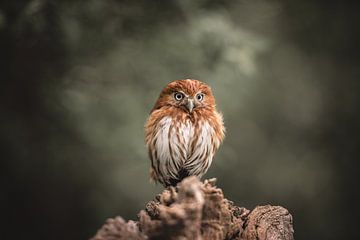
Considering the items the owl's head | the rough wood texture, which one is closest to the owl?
the owl's head

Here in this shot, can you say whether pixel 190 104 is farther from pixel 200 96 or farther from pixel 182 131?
pixel 182 131

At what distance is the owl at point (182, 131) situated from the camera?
343cm

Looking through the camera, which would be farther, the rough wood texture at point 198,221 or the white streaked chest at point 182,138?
the white streaked chest at point 182,138

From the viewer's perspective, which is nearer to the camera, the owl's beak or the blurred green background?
the owl's beak

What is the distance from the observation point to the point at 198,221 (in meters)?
2.07

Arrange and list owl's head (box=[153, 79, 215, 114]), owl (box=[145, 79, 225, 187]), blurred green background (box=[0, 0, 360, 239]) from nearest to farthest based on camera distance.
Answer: owl's head (box=[153, 79, 215, 114]), owl (box=[145, 79, 225, 187]), blurred green background (box=[0, 0, 360, 239])

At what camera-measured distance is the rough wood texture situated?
6.61 feet

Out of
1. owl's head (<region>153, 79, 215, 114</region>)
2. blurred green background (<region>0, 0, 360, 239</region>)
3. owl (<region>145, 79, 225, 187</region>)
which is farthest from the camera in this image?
blurred green background (<region>0, 0, 360, 239</region>)

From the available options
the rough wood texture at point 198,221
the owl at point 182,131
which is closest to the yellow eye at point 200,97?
the owl at point 182,131

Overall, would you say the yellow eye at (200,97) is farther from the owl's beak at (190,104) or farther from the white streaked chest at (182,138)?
the white streaked chest at (182,138)

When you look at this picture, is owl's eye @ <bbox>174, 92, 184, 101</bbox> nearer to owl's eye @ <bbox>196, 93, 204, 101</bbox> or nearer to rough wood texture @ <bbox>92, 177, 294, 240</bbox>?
owl's eye @ <bbox>196, 93, 204, 101</bbox>

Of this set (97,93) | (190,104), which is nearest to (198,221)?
(190,104)

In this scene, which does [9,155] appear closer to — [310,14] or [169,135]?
[169,135]

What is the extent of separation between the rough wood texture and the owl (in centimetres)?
74
